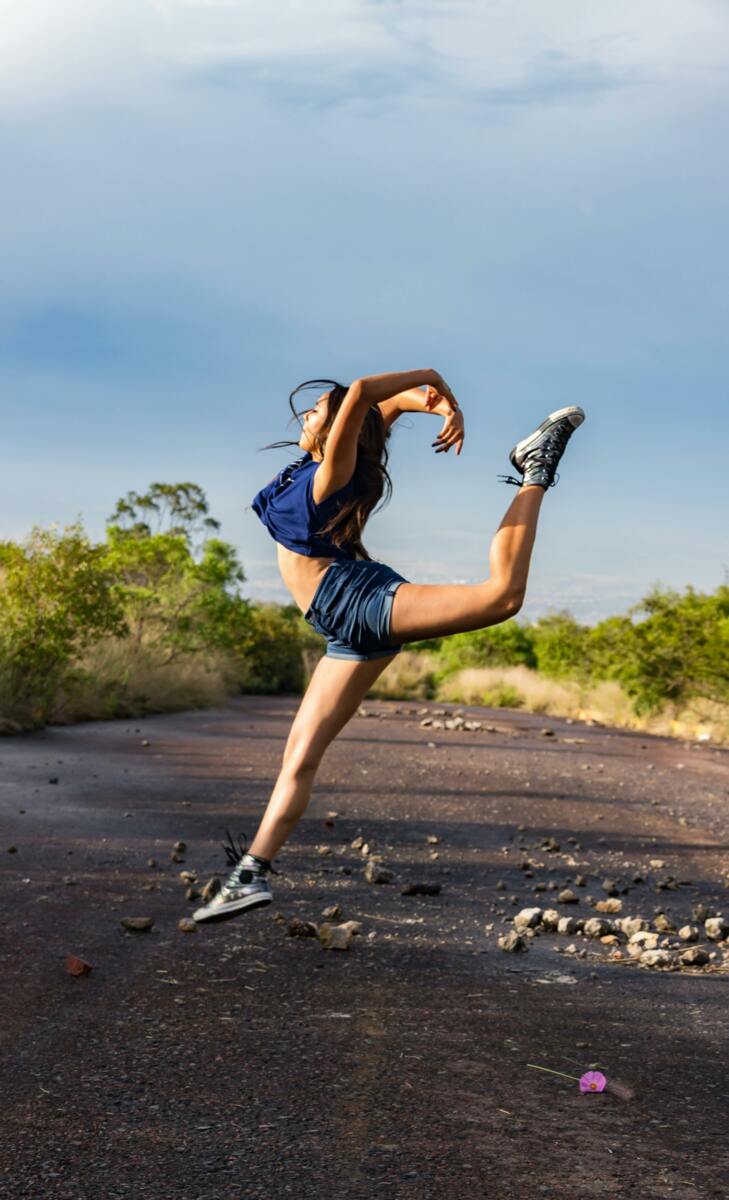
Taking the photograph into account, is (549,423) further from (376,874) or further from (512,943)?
(376,874)

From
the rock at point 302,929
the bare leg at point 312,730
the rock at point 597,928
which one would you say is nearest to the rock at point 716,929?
the rock at point 597,928

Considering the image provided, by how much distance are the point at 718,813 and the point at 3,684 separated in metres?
9.27

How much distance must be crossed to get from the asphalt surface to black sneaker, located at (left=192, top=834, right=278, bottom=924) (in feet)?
1.32

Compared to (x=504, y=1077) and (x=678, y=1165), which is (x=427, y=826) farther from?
(x=678, y=1165)

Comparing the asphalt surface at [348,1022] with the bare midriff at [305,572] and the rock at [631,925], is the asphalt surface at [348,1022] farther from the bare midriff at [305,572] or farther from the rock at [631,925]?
the bare midriff at [305,572]

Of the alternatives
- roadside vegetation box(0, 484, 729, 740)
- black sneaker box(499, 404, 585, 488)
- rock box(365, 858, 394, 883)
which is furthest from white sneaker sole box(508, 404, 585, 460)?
roadside vegetation box(0, 484, 729, 740)

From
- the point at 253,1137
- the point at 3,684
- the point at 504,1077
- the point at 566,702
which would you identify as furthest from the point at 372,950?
the point at 566,702

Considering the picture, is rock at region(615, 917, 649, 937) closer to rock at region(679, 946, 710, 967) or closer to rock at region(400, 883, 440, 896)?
rock at region(679, 946, 710, 967)

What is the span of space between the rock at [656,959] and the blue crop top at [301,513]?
8.50 ft

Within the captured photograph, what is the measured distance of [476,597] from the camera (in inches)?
163

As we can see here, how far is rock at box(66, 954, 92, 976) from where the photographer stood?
16.3 ft

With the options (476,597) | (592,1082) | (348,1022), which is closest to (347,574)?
(476,597)

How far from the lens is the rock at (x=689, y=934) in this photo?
20.6 ft

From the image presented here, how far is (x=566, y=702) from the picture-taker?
90.5 ft
